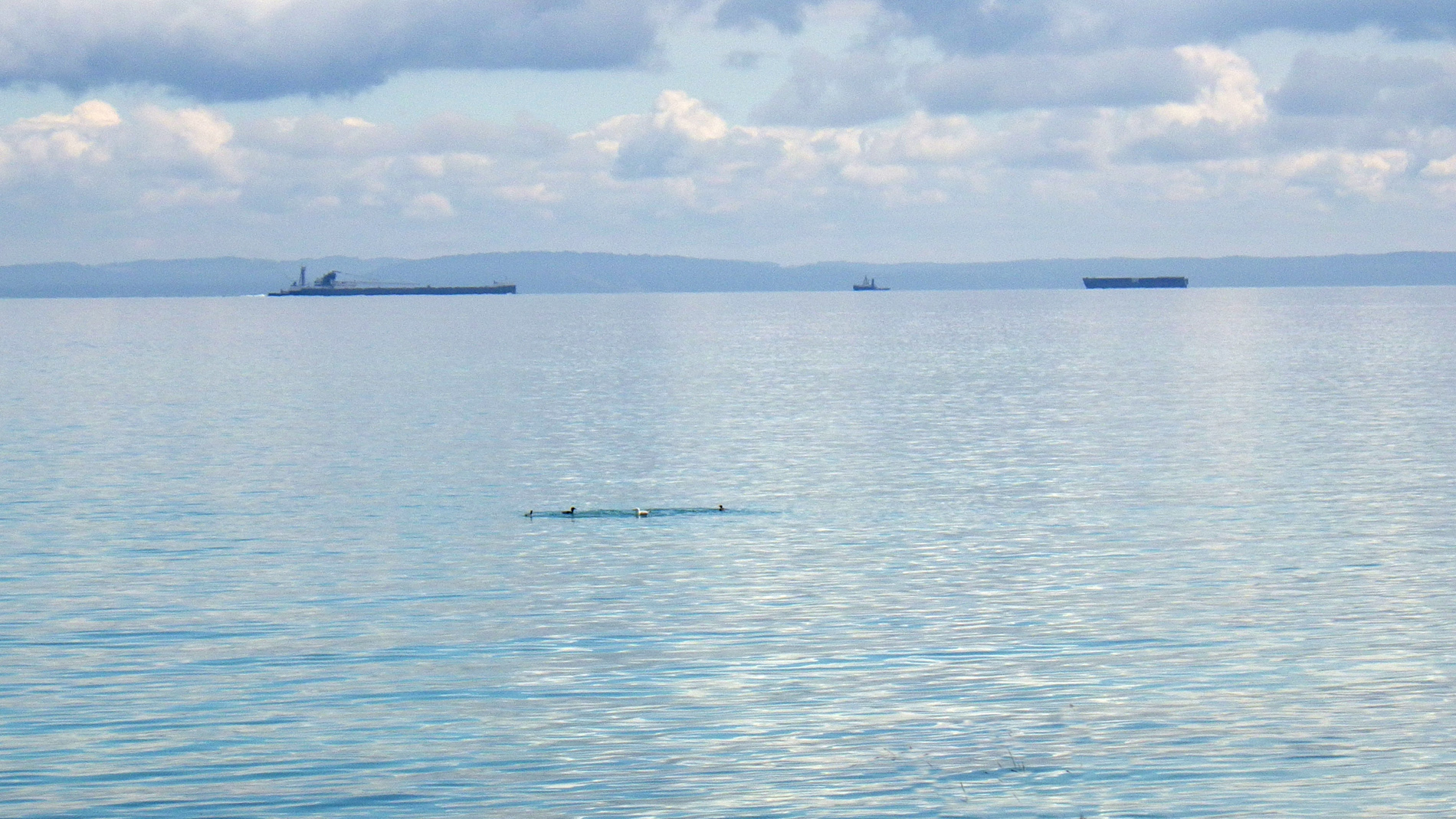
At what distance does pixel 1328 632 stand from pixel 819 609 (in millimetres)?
9267

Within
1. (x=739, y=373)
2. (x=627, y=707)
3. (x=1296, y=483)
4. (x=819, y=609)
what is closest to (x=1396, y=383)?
(x=739, y=373)

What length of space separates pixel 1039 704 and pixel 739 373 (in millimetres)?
95749

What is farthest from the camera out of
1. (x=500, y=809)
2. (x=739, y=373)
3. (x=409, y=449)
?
(x=739, y=373)

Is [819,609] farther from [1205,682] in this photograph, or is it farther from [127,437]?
[127,437]

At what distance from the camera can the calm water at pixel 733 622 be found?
21.6 metres

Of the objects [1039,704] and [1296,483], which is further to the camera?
[1296,483]

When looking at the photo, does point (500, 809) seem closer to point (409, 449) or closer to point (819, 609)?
point (819, 609)

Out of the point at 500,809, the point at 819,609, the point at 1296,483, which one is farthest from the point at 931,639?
the point at 1296,483

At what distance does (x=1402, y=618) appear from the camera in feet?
102

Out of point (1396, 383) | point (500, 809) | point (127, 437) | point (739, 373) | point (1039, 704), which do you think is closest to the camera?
point (500, 809)

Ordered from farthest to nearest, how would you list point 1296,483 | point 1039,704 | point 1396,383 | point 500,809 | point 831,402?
point 1396,383, point 831,402, point 1296,483, point 1039,704, point 500,809

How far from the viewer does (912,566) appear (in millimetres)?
36969

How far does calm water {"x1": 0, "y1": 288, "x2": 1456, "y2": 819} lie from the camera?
2159 centimetres

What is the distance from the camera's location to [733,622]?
31.2 metres
